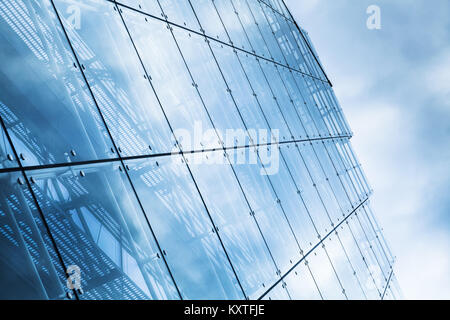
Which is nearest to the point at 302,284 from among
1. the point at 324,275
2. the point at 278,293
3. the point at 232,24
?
the point at 278,293

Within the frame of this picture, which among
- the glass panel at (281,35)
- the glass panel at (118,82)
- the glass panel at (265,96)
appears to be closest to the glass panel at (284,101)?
the glass panel at (265,96)

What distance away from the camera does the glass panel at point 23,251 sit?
119 inches

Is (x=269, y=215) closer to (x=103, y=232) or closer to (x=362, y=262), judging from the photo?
(x=103, y=232)

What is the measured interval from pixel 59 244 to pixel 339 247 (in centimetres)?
1027

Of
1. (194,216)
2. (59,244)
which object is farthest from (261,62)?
(59,244)

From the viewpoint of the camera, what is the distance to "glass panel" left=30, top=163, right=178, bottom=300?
11.8 ft

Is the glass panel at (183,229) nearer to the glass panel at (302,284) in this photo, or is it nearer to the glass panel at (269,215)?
the glass panel at (269,215)

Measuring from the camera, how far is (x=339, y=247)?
12.5 meters

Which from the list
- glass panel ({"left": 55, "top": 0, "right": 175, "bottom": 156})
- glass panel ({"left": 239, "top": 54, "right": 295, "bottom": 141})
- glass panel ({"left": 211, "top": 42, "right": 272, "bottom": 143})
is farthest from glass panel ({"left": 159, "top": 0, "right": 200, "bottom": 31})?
glass panel ({"left": 239, "top": 54, "right": 295, "bottom": 141})

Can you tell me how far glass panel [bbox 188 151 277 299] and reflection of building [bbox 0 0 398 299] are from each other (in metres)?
0.03

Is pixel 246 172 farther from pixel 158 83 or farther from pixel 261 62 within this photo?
pixel 261 62

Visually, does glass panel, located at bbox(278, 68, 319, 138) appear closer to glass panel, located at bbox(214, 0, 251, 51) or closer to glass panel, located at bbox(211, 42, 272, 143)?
glass panel, located at bbox(214, 0, 251, 51)

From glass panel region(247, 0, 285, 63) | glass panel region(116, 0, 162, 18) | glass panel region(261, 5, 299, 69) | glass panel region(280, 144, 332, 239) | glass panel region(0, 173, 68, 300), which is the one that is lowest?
glass panel region(0, 173, 68, 300)

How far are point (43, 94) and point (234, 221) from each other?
3791 millimetres
